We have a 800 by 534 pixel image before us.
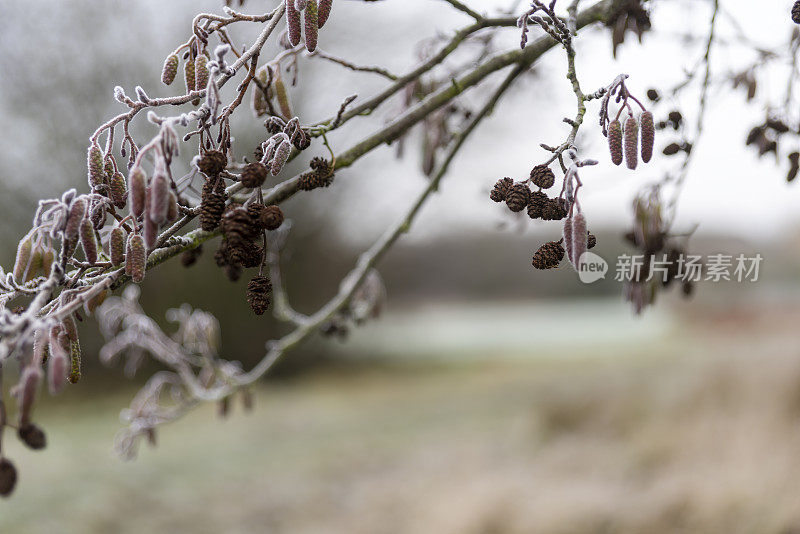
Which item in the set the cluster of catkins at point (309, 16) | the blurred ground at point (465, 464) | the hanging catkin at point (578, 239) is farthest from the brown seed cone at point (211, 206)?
the blurred ground at point (465, 464)

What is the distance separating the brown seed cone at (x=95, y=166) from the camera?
Answer: 0.90 meters

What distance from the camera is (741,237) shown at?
32.9 feet

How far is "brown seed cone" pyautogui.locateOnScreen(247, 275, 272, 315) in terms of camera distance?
3.05ft

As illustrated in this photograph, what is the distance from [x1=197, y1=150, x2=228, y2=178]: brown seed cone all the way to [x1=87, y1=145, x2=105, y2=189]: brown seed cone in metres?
0.15

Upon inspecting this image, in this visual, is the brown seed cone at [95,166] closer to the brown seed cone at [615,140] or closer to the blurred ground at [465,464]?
the brown seed cone at [615,140]

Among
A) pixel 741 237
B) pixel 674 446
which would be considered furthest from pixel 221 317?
pixel 741 237

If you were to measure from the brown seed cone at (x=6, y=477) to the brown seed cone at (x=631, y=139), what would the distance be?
834 mm

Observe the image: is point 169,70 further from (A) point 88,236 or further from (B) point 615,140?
(B) point 615,140

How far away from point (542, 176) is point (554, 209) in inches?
1.8

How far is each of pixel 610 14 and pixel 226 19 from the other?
84 centimetres

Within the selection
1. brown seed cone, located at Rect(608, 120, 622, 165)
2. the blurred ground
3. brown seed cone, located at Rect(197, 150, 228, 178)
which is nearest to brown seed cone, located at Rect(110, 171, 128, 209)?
brown seed cone, located at Rect(197, 150, 228, 178)

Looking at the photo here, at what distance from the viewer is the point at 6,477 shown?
762mm

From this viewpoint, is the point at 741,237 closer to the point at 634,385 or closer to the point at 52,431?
the point at 634,385

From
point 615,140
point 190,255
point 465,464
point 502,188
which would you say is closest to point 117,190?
point 190,255
